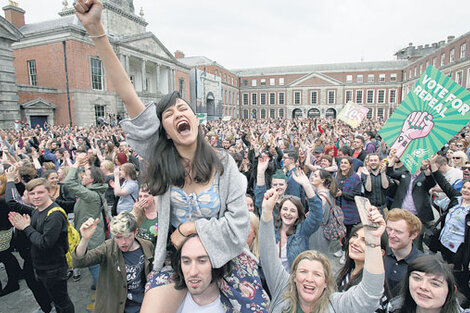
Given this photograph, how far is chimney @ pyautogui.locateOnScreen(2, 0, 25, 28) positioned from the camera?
22.6 metres

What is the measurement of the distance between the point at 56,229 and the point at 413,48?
6816cm

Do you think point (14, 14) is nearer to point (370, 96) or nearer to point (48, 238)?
point (48, 238)

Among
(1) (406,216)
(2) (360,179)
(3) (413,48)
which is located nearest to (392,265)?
(1) (406,216)

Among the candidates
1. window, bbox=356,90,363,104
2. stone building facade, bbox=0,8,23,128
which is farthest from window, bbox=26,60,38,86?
window, bbox=356,90,363,104

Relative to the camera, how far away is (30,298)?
3.98m

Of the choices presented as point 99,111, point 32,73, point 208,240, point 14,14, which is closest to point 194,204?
point 208,240

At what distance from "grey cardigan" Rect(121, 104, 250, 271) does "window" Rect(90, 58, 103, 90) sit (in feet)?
84.9

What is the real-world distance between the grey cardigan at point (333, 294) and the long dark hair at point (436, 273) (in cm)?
42

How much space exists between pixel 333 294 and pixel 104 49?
7.28 feet

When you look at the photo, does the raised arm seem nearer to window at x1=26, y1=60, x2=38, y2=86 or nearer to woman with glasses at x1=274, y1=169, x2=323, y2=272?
woman with glasses at x1=274, y1=169, x2=323, y2=272

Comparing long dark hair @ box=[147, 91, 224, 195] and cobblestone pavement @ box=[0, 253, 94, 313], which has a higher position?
long dark hair @ box=[147, 91, 224, 195]

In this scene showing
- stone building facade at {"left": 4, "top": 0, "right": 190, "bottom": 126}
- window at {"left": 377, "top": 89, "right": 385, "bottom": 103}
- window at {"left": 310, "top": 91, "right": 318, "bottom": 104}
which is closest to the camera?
stone building facade at {"left": 4, "top": 0, "right": 190, "bottom": 126}

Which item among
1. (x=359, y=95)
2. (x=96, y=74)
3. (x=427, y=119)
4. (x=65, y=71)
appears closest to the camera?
(x=427, y=119)

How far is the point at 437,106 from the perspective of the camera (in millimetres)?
4250
